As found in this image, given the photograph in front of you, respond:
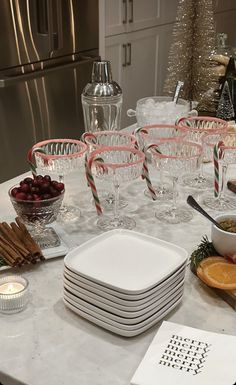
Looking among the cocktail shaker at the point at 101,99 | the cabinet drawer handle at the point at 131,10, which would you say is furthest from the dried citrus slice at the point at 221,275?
the cabinet drawer handle at the point at 131,10

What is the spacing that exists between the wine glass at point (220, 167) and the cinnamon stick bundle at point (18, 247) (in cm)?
57

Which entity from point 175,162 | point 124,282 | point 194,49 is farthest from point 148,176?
point 194,49

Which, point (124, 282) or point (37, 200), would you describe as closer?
point (124, 282)

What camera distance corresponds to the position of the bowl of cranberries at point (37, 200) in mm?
1283

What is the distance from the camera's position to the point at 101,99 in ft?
6.77

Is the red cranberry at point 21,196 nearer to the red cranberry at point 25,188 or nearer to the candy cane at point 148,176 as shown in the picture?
the red cranberry at point 25,188

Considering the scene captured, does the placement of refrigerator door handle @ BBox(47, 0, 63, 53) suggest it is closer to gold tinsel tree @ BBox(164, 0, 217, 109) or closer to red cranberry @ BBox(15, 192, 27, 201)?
gold tinsel tree @ BBox(164, 0, 217, 109)

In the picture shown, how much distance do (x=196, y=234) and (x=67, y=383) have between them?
618mm

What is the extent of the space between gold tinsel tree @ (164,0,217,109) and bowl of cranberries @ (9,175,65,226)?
1.28m

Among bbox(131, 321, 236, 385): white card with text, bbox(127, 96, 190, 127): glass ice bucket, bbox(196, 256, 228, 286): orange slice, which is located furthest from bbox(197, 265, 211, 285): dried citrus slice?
bbox(127, 96, 190, 127): glass ice bucket

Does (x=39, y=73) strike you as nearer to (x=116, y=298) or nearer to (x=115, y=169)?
(x=115, y=169)

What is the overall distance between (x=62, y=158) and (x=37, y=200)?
0.68ft

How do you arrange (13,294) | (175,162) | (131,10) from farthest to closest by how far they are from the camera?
(131,10), (175,162), (13,294)

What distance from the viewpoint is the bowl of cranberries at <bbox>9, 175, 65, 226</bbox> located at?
50.5 inches
